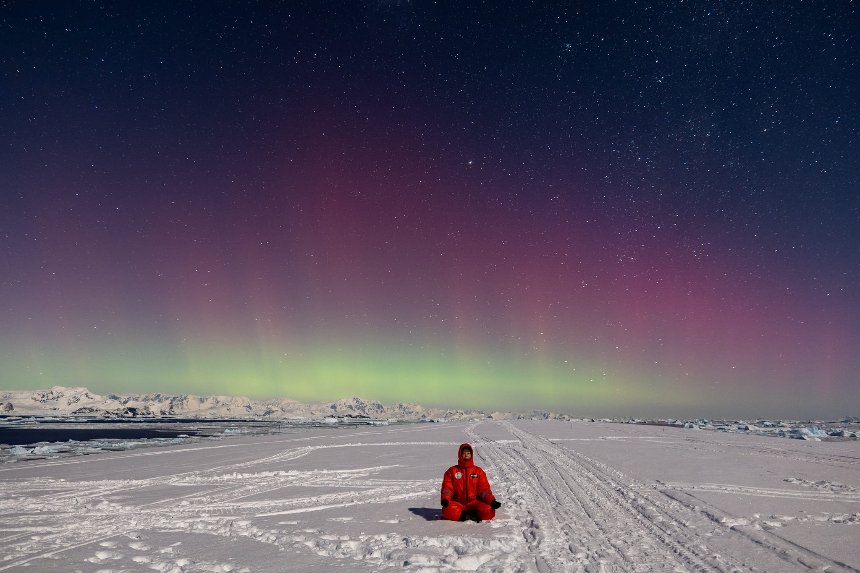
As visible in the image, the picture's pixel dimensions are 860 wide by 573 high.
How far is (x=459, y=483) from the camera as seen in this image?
8273mm

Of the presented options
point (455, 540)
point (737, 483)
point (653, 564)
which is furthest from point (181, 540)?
point (737, 483)

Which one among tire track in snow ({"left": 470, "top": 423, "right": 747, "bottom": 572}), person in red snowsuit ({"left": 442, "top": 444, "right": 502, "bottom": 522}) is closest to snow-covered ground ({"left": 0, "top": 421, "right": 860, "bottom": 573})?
tire track in snow ({"left": 470, "top": 423, "right": 747, "bottom": 572})

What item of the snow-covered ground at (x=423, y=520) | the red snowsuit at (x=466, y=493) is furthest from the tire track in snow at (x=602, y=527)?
the red snowsuit at (x=466, y=493)

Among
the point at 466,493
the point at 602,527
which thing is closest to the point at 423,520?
the point at 466,493

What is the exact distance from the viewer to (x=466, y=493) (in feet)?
26.9

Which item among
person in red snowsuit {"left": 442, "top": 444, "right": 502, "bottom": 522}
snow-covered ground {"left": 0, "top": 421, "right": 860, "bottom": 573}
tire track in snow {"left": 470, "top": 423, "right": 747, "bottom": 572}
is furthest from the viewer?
person in red snowsuit {"left": 442, "top": 444, "right": 502, "bottom": 522}

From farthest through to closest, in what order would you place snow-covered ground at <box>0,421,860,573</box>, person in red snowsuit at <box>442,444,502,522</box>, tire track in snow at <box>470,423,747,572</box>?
person in red snowsuit at <box>442,444,502,522</box> → snow-covered ground at <box>0,421,860,573</box> → tire track in snow at <box>470,423,747,572</box>

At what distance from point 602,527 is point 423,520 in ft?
10.4

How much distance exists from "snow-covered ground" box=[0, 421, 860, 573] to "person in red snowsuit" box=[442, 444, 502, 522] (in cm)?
21

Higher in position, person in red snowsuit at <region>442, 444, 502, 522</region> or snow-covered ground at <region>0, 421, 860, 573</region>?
person in red snowsuit at <region>442, 444, 502, 522</region>

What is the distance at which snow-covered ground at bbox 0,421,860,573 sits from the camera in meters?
6.11

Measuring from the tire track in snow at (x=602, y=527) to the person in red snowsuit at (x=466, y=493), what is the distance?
2.69ft

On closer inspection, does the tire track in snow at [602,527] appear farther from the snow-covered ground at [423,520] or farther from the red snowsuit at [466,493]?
the red snowsuit at [466,493]

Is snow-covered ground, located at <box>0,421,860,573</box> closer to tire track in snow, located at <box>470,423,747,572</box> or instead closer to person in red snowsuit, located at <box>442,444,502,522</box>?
tire track in snow, located at <box>470,423,747,572</box>
